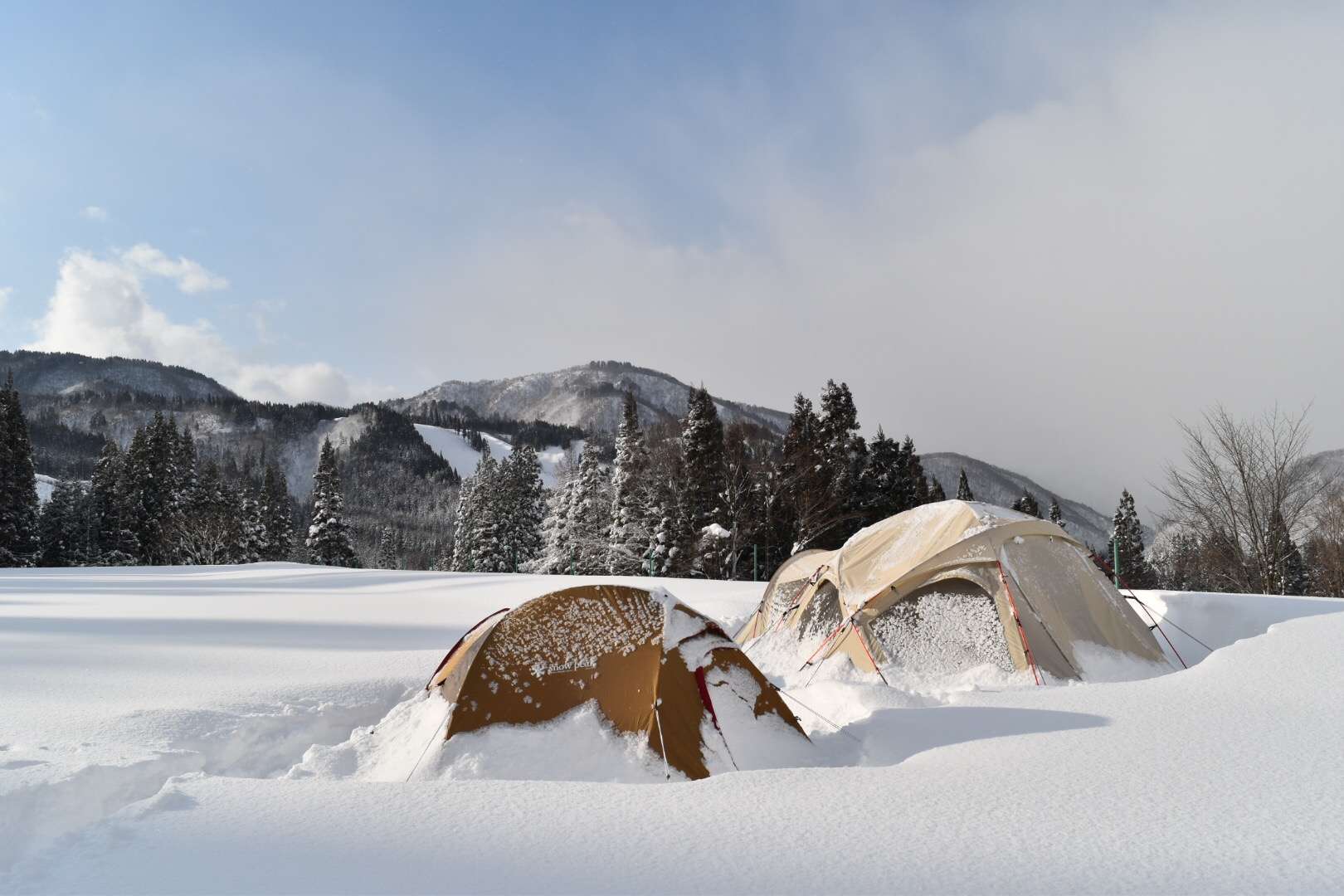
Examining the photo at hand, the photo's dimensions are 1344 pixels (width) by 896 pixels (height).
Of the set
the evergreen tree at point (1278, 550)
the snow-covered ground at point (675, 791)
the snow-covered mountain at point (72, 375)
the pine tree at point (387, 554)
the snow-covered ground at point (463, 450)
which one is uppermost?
the snow-covered mountain at point (72, 375)

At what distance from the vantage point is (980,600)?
7.53 m

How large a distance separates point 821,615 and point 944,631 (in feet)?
5.21

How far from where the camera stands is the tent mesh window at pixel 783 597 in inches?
382

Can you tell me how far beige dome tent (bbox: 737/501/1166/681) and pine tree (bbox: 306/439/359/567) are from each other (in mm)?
37391

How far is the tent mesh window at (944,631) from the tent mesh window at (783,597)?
1.92 metres

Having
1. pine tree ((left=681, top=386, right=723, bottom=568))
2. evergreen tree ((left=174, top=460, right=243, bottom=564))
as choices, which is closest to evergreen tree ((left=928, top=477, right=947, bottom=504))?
pine tree ((left=681, top=386, right=723, bottom=568))

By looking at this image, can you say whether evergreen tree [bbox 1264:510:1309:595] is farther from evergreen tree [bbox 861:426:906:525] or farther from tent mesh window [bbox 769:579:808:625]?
tent mesh window [bbox 769:579:808:625]

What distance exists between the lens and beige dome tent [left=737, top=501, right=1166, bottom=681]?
7273 millimetres

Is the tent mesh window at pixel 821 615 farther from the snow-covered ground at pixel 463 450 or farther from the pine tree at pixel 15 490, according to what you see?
the snow-covered ground at pixel 463 450

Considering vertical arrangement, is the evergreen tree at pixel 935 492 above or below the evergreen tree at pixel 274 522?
above

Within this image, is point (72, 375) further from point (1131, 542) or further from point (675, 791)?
point (675, 791)

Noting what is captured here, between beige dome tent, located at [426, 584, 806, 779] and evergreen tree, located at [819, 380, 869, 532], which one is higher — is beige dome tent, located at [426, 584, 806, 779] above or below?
below

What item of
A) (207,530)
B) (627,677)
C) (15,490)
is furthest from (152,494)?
(627,677)

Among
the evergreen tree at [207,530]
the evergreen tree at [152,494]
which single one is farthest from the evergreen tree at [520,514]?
the evergreen tree at [152,494]
